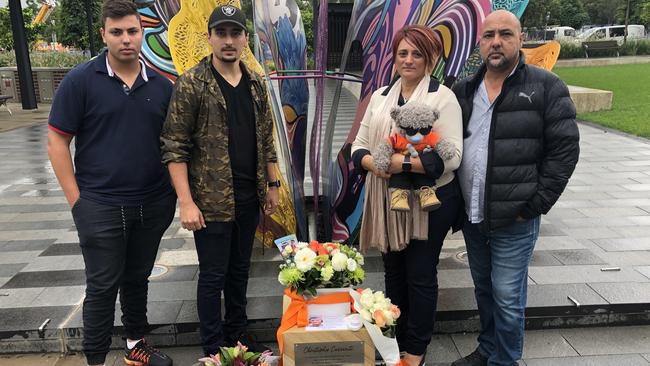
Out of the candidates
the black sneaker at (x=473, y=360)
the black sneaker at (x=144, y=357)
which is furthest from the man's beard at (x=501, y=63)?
the black sneaker at (x=144, y=357)

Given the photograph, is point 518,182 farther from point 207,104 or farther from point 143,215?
point 143,215

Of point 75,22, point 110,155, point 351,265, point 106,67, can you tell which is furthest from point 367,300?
point 75,22

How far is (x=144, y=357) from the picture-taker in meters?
2.99

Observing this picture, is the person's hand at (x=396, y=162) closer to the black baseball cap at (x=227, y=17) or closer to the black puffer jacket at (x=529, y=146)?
the black puffer jacket at (x=529, y=146)

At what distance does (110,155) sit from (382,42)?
92.7 inches

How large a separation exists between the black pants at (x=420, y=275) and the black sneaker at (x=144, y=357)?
137 centimetres

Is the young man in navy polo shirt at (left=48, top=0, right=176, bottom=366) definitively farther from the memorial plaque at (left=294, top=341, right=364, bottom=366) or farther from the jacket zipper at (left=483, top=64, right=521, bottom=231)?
the jacket zipper at (left=483, top=64, right=521, bottom=231)

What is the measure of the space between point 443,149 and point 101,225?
65.2 inches

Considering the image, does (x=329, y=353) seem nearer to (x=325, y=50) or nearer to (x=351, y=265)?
(x=351, y=265)

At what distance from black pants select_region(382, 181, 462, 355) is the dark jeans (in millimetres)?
1253

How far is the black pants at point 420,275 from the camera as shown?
8.36ft

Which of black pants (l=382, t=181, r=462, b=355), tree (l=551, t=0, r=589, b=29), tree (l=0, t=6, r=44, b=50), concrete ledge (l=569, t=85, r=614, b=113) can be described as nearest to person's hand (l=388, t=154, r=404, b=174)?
black pants (l=382, t=181, r=462, b=355)

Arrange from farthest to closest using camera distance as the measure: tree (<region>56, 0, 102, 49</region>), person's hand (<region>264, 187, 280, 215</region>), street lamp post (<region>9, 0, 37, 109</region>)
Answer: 1. tree (<region>56, 0, 102, 49</region>)
2. street lamp post (<region>9, 0, 37, 109</region>)
3. person's hand (<region>264, 187, 280, 215</region>)

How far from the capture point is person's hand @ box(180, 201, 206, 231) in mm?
2512
